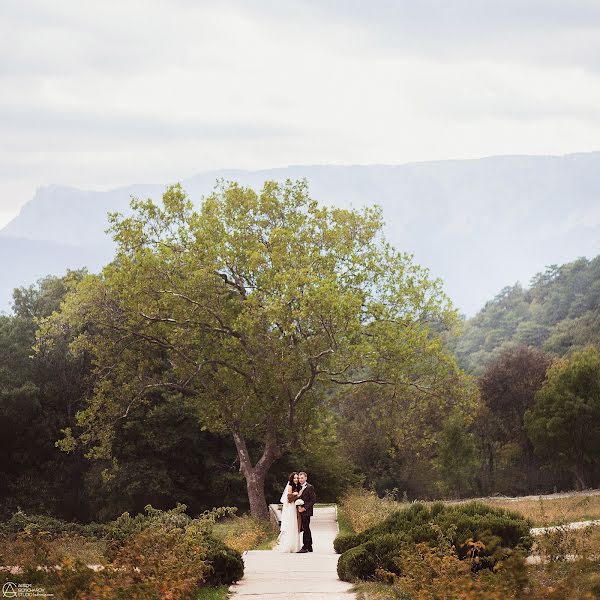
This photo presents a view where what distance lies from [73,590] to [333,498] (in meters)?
30.4

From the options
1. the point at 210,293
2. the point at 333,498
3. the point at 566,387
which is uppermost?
the point at 210,293

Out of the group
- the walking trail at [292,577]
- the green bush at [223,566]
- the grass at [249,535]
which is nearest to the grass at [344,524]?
the grass at [249,535]

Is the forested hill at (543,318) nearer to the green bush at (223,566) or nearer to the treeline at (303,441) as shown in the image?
the treeline at (303,441)

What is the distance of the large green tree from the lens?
29.8 m

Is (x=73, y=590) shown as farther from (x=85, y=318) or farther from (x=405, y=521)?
(x=85, y=318)

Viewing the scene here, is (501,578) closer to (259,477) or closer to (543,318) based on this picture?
(259,477)

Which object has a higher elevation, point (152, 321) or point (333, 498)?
point (152, 321)

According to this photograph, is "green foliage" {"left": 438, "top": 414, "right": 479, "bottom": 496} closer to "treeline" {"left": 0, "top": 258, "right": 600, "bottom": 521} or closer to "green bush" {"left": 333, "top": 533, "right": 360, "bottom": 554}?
"treeline" {"left": 0, "top": 258, "right": 600, "bottom": 521}

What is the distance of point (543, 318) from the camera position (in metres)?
93.2

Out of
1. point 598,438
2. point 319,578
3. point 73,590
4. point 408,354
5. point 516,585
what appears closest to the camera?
point 516,585

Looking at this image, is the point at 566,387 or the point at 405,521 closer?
the point at 405,521

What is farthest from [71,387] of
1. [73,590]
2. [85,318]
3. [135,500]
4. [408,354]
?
[73,590]

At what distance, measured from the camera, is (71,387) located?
41.7 m

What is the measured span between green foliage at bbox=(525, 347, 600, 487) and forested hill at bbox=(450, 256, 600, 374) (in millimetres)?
23198
